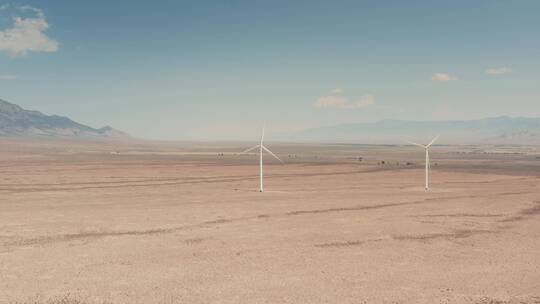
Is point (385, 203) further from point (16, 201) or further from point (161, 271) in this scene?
point (16, 201)

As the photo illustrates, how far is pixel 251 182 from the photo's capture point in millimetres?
67562

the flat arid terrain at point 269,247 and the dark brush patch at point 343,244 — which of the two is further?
the dark brush patch at point 343,244

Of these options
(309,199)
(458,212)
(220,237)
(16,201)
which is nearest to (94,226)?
(220,237)

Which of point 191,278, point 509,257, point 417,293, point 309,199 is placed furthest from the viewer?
point 309,199

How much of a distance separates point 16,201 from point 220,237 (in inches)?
999

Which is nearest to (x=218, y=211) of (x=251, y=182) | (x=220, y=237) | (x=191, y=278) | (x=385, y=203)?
(x=220, y=237)

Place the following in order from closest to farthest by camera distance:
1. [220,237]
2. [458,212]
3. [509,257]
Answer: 1. [509,257]
2. [220,237]
3. [458,212]

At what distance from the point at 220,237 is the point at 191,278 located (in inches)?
326

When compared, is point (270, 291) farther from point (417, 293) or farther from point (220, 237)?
point (220, 237)

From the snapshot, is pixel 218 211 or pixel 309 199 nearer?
pixel 218 211

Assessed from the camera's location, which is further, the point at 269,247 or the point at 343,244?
the point at 343,244

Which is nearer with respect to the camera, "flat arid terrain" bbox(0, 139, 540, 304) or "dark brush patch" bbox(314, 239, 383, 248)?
"flat arid terrain" bbox(0, 139, 540, 304)

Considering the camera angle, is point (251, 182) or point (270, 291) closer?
point (270, 291)

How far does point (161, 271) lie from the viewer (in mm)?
Result: 23141
